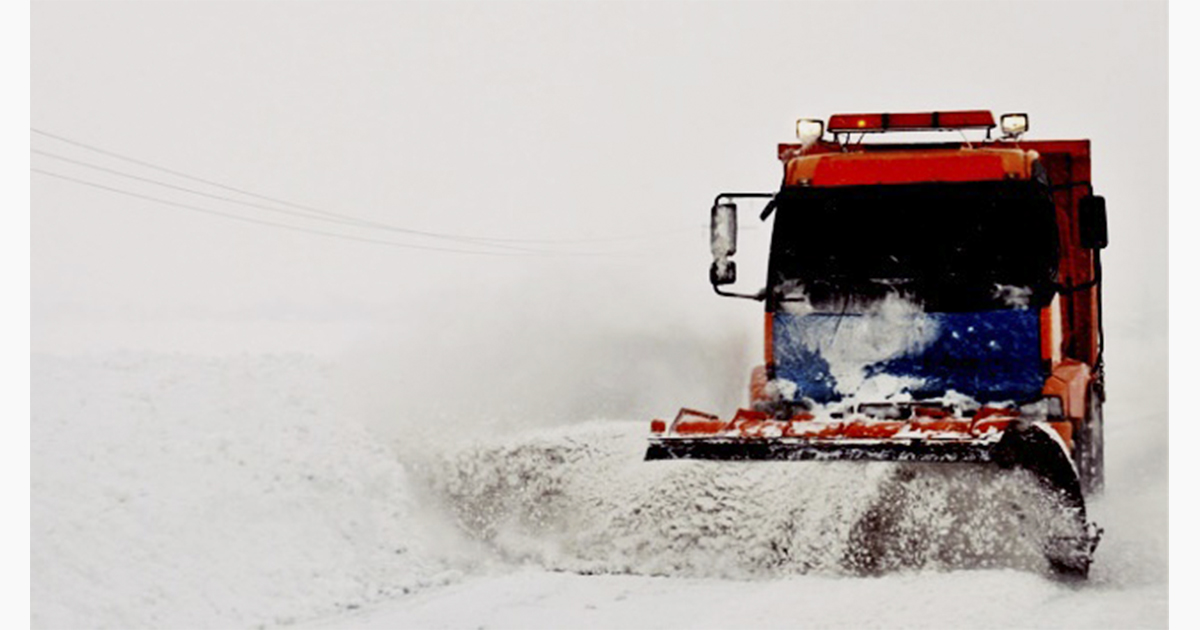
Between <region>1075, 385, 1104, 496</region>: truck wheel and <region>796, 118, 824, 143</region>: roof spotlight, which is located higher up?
<region>796, 118, 824, 143</region>: roof spotlight

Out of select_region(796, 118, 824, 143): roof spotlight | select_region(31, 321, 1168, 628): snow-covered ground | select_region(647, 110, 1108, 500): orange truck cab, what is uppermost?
select_region(796, 118, 824, 143): roof spotlight

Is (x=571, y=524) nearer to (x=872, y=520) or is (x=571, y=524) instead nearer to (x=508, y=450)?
(x=508, y=450)

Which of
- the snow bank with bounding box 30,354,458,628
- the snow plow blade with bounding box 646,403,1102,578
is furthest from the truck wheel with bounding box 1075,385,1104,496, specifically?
the snow bank with bounding box 30,354,458,628

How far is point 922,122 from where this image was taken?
10.6 meters

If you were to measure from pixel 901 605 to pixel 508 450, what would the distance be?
4.08 m

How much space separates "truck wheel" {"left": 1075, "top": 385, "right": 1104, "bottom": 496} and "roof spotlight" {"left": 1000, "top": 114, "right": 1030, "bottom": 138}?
1.95 metres

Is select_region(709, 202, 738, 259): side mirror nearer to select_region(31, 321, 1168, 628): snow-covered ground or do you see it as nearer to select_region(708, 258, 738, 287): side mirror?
select_region(708, 258, 738, 287): side mirror

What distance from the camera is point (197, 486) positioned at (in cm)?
984

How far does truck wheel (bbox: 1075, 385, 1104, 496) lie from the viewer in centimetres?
942

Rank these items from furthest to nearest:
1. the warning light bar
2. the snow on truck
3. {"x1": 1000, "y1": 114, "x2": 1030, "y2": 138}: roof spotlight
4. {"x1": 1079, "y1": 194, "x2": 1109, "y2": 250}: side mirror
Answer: the warning light bar → {"x1": 1000, "y1": 114, "x2": 1030, "y2": 138}: roof spotlight → {"x1": 1079, "y1": 194, "x2": 1109, "y2": 250}: side mirror → the snow on truck

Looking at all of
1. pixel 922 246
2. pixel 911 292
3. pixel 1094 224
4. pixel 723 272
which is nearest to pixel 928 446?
pixel 911 292

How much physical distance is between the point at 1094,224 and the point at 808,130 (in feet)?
7.12

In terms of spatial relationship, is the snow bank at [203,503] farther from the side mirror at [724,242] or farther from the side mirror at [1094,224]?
the side mirror at [1094,224]
